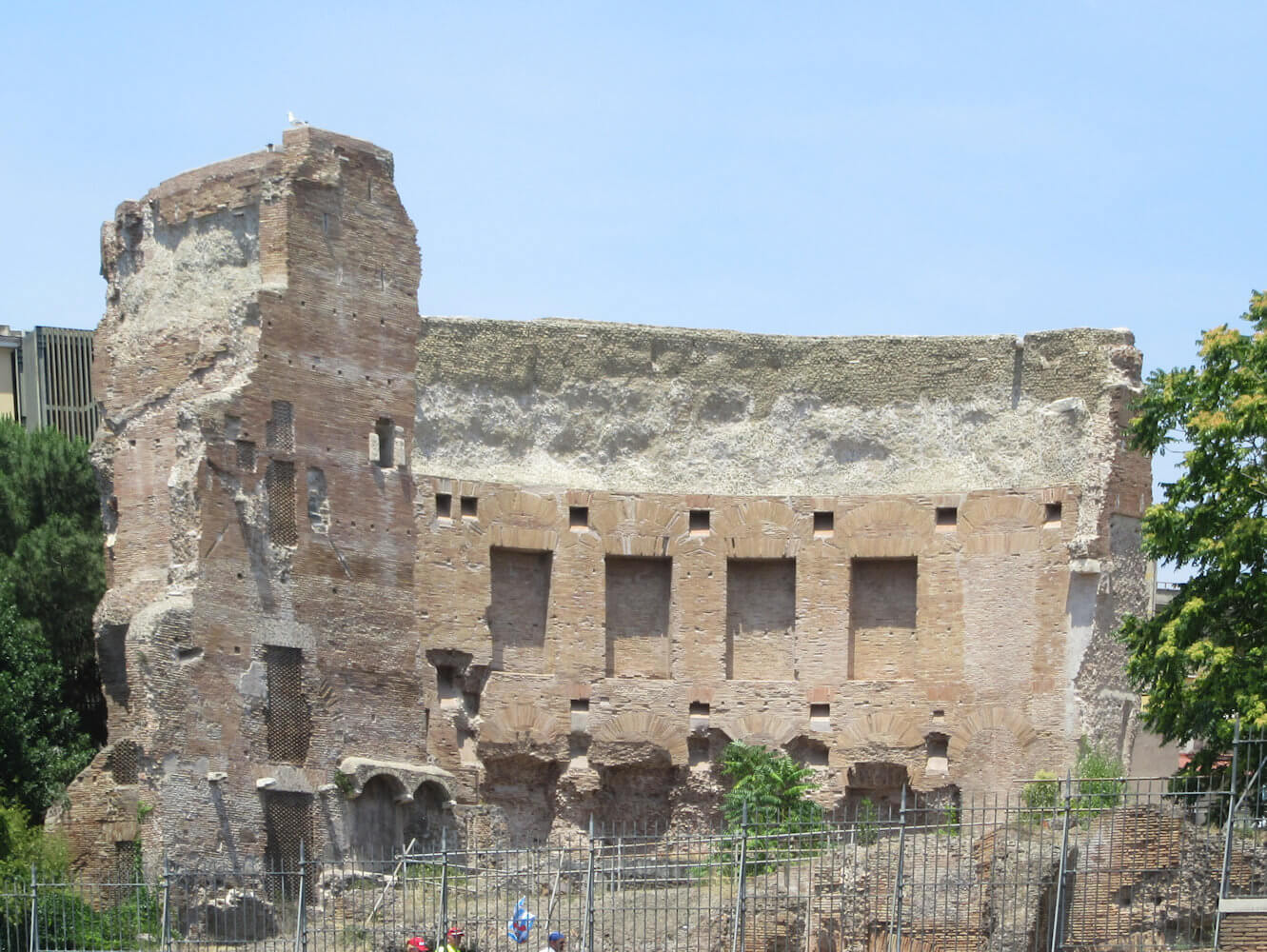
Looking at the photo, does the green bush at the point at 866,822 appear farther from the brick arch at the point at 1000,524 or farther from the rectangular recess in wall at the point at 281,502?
the rectangular recess in wall at the point at 281,502

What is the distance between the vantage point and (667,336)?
3481 cm

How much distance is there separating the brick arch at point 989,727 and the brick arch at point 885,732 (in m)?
0.51

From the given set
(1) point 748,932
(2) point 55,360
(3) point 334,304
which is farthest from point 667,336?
(2) point 55,360

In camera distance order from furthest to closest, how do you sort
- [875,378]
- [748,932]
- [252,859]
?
[875,378]
[252,859]
[748,932]

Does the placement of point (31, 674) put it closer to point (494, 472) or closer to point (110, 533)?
point (110, 533)

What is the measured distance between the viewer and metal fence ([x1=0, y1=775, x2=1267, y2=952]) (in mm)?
25672

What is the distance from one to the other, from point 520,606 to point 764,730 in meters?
3.63

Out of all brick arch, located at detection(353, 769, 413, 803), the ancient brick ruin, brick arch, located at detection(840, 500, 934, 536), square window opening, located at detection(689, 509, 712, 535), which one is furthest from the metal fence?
square window opening, located at detection(689, 509, 712, 535)

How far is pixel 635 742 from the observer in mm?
33500

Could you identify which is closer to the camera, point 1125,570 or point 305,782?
point 305,782

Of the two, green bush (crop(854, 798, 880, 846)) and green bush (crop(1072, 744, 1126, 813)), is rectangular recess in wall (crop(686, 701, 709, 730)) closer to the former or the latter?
green bush (crop(854, 798, 880, 846))

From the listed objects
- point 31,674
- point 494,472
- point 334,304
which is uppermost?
point 334,304

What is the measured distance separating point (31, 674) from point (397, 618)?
4985mm

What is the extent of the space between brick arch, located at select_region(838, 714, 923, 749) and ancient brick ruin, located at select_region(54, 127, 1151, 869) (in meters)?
0.04
